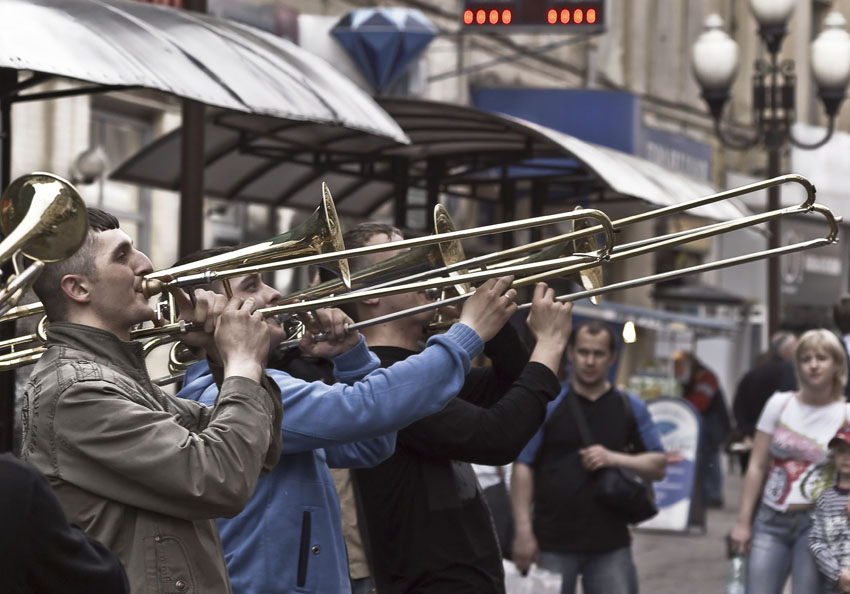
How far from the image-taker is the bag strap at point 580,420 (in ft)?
23.4

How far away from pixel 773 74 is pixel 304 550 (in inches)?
470

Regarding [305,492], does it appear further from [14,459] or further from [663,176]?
[663,176]

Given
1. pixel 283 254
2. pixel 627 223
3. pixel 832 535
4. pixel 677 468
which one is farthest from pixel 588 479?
pixel 677 468

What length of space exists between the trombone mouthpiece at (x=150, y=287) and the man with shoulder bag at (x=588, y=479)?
3664mm

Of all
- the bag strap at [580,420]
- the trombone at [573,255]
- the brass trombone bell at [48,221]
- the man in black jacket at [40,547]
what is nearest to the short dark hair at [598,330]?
the bag strap at [580,420]

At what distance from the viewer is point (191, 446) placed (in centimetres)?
309

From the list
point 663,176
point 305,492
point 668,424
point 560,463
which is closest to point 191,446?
point 305,492

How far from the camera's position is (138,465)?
3037mm

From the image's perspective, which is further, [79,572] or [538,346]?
[538,346]

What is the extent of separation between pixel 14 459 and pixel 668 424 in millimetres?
11613

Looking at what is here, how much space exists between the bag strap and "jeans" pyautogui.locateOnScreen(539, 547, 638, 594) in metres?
0.49

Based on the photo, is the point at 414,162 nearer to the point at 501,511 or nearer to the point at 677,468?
the point at 677,468

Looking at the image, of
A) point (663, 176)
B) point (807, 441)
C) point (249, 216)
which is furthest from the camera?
point (249, 216)

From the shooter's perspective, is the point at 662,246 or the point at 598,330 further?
the point at 598,330
